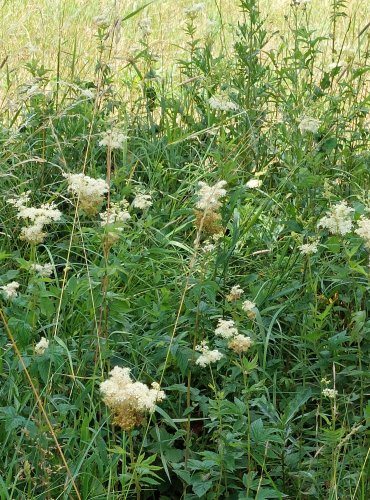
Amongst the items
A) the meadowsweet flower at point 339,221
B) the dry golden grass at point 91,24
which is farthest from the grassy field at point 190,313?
the dry golden grass at point 91,24

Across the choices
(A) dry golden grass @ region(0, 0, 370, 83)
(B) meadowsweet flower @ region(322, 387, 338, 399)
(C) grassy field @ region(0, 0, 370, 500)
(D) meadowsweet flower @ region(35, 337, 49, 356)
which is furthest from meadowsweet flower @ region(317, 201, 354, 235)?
(A) dry golden grass @ region(0, 0, 370, 83)

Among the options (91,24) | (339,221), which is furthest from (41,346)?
(91,24)

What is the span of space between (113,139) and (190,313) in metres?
0.60

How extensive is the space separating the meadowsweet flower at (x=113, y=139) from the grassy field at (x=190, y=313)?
0.01 meters

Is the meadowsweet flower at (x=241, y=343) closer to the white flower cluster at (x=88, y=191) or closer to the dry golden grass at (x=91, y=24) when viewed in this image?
the white flower cluster at (x=88, y=191)

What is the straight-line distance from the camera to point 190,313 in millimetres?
3123

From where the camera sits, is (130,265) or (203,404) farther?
(130,265)

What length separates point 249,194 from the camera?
151 inches

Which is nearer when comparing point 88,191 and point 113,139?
point 88,191

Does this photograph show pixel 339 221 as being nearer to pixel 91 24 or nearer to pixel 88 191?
pixel 88 191

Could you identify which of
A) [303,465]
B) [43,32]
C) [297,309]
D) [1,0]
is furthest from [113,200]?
[1,0]

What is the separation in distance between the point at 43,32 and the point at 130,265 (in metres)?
2.90

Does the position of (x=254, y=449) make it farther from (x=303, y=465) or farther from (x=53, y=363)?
(x=53, y=363)

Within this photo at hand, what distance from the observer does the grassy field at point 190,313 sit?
256 cm
